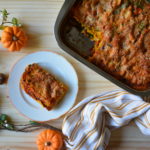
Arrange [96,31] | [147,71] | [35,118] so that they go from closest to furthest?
[147,71], [96,31], [35,118]

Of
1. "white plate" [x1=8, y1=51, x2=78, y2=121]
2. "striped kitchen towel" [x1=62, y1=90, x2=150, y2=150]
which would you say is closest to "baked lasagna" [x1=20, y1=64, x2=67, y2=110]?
"white plate" [x1=8, y1=51, x2=78, y2=121]

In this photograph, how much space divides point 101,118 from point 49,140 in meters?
0.39

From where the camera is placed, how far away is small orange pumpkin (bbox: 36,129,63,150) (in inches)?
61.3

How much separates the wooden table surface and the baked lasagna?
142 mm

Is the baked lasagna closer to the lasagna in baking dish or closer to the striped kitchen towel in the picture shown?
the striped kitchen towel

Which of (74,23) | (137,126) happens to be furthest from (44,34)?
(137,126)

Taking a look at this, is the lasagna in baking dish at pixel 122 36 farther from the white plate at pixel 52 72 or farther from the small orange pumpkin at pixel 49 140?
the small orange pumpkin at pixel 49 140

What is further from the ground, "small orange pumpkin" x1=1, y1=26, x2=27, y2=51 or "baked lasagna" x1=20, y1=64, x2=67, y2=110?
"small orange pumpkin" x1=1, y1=26, x2=27, y2=51

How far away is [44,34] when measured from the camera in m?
1.66

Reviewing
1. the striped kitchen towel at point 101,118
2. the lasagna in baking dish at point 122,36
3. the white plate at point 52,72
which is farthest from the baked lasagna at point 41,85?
the lasagna in baking dish at point 122,36

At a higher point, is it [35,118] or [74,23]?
[74,23]

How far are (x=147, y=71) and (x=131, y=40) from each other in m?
0.21

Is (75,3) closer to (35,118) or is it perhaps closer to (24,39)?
(24,39)

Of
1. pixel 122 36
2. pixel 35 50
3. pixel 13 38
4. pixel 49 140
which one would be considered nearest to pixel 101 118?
pixel 49 140
